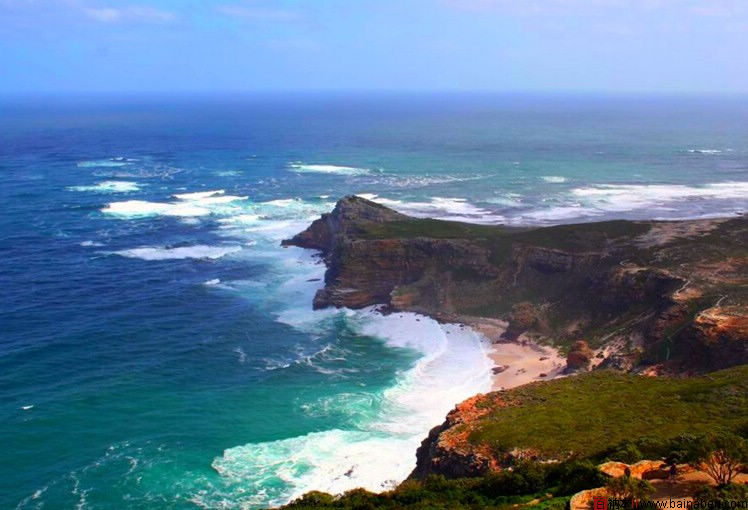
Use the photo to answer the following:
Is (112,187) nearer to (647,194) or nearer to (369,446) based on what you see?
(647,194)

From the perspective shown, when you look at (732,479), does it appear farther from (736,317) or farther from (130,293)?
(130,293)

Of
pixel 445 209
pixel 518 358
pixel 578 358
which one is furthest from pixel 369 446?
pixel 445 209

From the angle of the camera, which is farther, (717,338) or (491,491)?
(717,338)

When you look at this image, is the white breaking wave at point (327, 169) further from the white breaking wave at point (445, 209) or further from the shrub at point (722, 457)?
the shrub at point (722, 457)

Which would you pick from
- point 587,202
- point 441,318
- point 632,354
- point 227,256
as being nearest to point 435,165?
point 587,202

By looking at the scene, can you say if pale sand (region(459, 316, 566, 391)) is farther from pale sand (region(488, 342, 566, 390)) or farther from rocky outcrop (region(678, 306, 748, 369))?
rocky outcrop (region(678, 306, 748, 369))

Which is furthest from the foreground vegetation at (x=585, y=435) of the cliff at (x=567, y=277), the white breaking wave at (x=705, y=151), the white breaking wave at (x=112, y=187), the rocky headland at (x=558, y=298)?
the white breaking wave at (x=705, y=151)

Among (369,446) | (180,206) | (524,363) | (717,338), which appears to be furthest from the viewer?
(180,206)

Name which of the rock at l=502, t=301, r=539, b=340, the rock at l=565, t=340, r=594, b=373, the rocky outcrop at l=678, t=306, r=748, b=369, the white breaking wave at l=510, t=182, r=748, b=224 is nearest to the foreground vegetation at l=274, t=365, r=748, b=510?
the rocky outcrop at l=678, t=306, r=748, b=369
